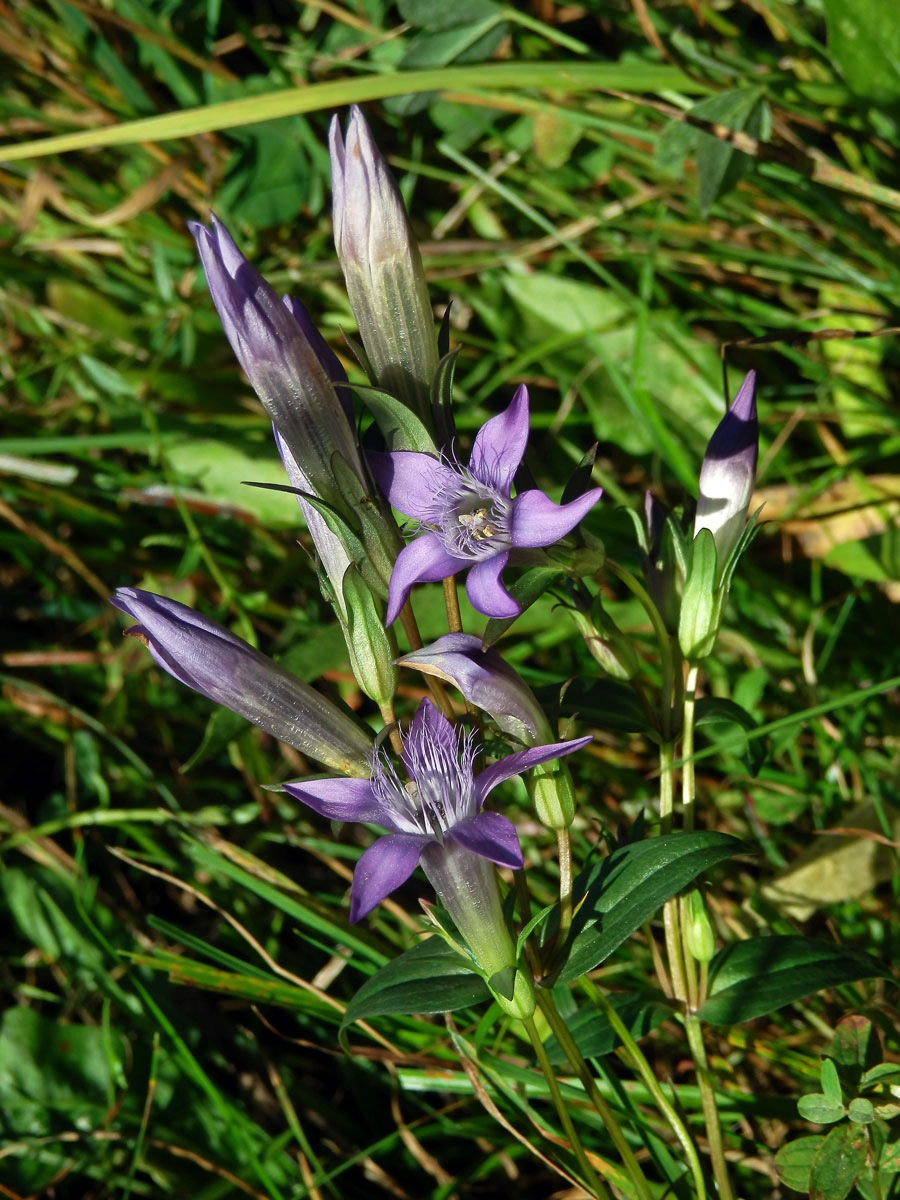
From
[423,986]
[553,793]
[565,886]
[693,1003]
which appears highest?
[553,793]

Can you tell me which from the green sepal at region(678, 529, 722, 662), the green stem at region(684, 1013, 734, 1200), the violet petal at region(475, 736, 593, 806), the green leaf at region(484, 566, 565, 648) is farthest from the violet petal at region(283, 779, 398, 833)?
the green stem at region(684, 1013, 734, 1200)

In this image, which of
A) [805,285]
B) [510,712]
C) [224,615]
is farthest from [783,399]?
[510,712]

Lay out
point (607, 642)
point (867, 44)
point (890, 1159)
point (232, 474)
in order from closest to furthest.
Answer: point (890, 1159) → point (607, 642) → point (867, 44) → point (232, 474)

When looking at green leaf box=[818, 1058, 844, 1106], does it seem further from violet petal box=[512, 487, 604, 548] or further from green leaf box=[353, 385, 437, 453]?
green leaf box=[353, 385, 437, 453]

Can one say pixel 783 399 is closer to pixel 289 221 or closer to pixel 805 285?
pixel 805 285

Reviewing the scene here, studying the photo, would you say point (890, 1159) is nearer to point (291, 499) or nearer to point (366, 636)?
point (366, 636)

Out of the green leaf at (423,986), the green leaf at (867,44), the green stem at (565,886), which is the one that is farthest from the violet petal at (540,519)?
the green leaf at (867,44)

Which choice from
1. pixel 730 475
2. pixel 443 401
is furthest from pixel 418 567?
pixel 730 475
